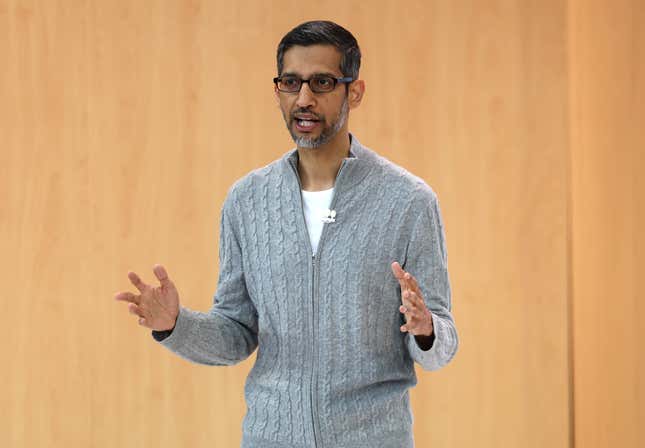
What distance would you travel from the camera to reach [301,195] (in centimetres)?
211

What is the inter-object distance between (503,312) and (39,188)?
5.67ft

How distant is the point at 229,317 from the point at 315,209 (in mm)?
310

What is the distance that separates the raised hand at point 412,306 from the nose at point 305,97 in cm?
40

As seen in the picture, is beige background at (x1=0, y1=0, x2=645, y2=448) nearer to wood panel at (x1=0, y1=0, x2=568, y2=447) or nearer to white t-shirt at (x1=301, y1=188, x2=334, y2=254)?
wood panel at (x1=0, y1=0, x2=568, y2=447)

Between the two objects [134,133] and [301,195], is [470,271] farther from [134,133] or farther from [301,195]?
[301,195]

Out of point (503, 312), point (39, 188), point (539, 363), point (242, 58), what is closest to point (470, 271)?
point (503, 312)

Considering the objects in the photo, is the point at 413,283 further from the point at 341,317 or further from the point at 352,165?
the point at 352,165

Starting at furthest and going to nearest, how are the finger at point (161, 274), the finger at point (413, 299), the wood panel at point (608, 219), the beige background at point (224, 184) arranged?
the beige background at point (224, 184) < the wood panel at point (608, 219) < the finger at point (161, 274) < the finger at point (413, 299)

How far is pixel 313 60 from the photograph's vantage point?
2.03m

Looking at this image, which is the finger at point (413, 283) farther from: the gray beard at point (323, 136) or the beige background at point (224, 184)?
the beige background at point (224, 184)

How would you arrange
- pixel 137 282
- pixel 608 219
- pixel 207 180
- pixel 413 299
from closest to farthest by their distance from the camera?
1. pixel 413 299
2. pixel 137 282
3. pixel 608 219
4. pixel 207 180

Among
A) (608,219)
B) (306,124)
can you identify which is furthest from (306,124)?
(608,219)

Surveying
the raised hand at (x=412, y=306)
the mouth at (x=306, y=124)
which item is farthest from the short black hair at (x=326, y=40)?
the raised hand at (x=412, y=306)

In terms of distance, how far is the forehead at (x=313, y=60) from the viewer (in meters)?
2.03
